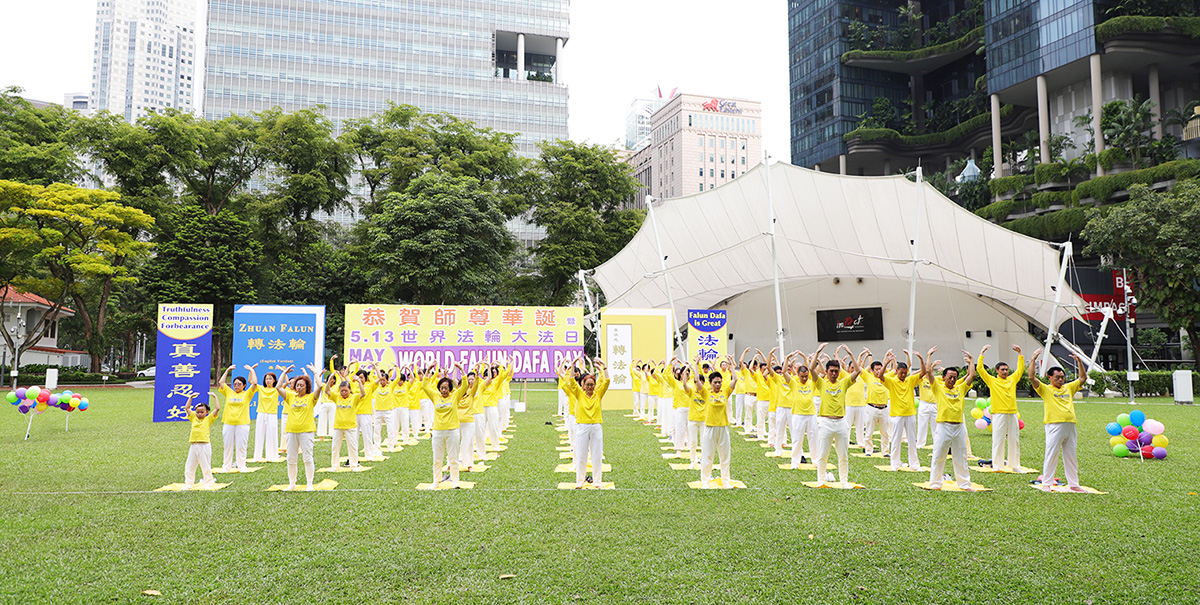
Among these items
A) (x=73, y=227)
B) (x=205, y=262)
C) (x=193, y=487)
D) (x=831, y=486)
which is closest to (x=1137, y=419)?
(x=831, y=486)

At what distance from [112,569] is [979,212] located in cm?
4373

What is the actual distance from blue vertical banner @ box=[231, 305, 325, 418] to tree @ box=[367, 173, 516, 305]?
40.8 feet

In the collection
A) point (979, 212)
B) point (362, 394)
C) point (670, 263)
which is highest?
point (979, 212)

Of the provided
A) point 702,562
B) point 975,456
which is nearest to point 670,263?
point 975,456

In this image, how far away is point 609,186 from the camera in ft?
125

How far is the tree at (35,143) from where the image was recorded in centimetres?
2881

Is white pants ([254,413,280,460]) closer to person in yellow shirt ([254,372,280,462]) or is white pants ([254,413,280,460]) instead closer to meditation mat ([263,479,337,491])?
person in yellow shirt ([254,372,280,462])

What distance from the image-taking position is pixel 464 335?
60.2ft

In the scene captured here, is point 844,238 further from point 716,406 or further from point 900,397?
point 716,406

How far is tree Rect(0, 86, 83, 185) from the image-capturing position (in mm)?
28812

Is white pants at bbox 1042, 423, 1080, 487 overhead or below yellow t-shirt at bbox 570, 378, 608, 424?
below

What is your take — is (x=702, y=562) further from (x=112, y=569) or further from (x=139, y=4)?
(x=139, y=4)

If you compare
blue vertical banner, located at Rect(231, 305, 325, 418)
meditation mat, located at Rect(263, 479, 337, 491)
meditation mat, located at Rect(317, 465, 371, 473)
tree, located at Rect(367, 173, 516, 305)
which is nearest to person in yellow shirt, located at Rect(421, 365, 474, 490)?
meditation mat, located at Rect(263, 479, 337, 491)

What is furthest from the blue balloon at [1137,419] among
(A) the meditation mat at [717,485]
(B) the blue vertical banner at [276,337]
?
(B) the blue vertical banner at [276,337]
